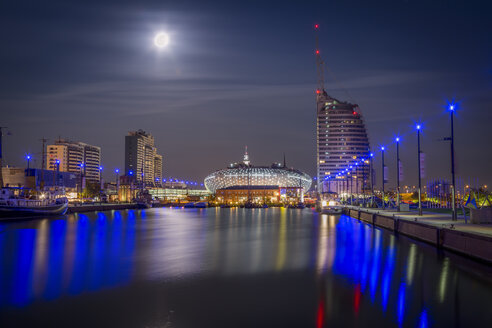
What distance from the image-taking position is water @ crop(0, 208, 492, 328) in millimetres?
14664

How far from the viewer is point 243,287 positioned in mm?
19547

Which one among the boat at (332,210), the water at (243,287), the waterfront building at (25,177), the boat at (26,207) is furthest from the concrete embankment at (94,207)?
the water at (243,287)

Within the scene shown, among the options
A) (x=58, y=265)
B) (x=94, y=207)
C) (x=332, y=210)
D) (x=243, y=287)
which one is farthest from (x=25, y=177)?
(x=243, y=287)

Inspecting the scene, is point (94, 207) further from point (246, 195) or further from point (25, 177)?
point (246, 195)

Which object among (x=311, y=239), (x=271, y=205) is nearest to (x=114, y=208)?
(x=271, y=205)

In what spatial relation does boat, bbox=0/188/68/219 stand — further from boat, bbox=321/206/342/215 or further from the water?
boat, bbox=321/206/342/215

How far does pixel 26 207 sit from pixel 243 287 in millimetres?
64632

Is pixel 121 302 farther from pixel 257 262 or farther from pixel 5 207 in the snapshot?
pixel 5 207

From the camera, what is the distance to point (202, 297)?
17578 mm

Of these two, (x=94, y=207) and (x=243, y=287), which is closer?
(x=243, y=287)

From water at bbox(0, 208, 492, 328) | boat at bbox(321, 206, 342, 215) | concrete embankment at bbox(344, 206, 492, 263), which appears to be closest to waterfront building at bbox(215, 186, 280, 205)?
boat at bbox(321, 206, 342, 215)

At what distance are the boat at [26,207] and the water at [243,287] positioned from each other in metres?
38.3

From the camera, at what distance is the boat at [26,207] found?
2650 inches

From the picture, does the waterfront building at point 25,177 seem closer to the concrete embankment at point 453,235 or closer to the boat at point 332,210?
the boat at point 332,210
